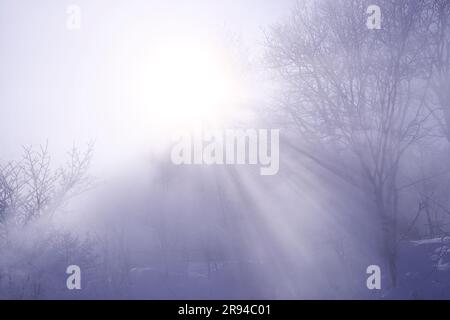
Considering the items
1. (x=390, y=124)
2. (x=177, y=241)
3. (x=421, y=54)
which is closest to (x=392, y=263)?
(x=390, y=124)

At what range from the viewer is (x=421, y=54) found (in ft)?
34.3

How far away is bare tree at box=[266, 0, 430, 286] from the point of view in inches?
360

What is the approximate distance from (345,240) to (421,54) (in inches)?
210

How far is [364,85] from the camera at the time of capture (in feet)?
30.5

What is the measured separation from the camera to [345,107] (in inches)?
375

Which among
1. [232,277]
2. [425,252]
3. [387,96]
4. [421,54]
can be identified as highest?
[421,54]

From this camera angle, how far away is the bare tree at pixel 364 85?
30.0ft

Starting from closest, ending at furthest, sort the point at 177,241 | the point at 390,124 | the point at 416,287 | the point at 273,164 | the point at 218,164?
the point at 416,287 < the point at 390,124 < the point at 273,164 < the point at 218,164 < the point at 177,241
